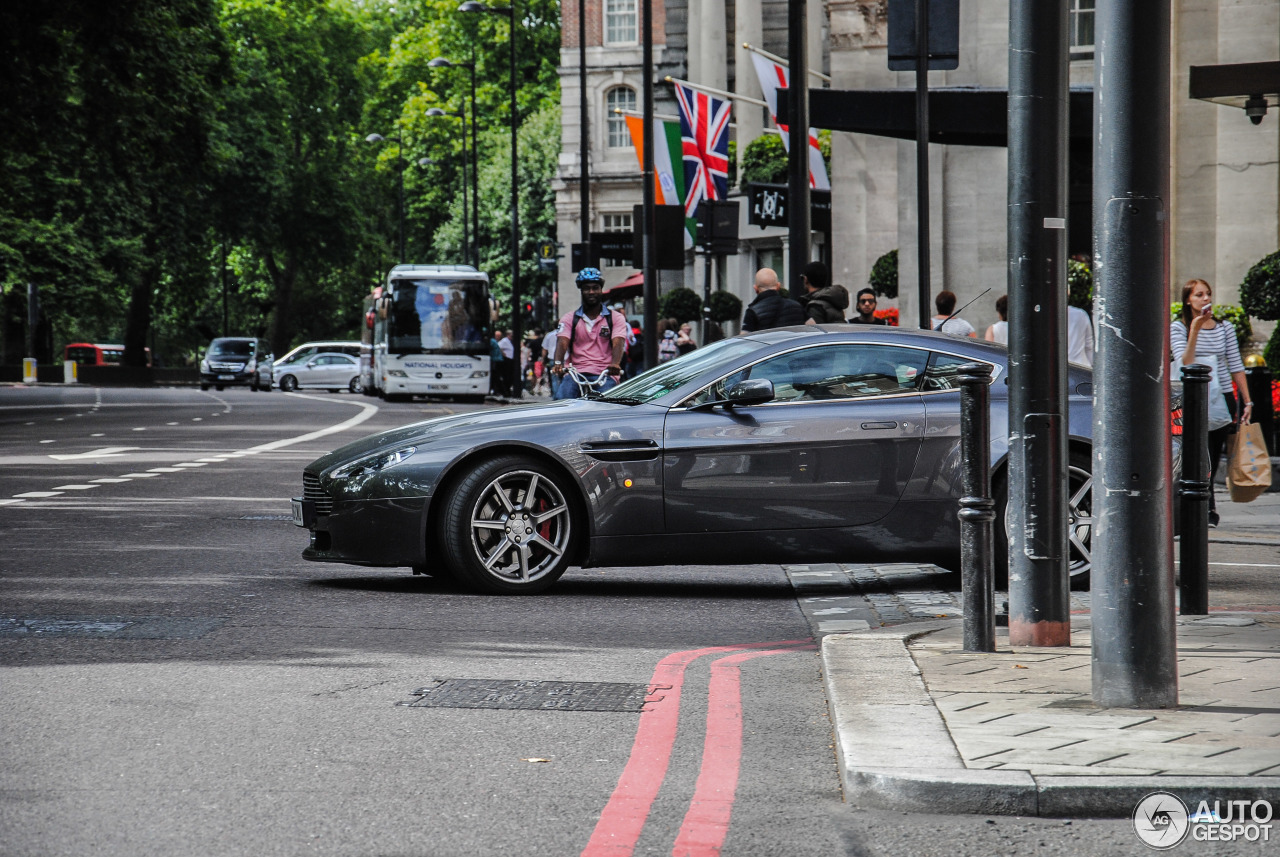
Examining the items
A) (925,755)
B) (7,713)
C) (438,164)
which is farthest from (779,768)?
(438,164)

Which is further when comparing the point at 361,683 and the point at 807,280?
the point at 807,280

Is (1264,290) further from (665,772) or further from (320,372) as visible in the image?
(320,372)

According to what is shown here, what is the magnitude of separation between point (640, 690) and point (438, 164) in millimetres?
79997

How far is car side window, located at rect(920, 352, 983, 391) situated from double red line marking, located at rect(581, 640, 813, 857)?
8.83ft

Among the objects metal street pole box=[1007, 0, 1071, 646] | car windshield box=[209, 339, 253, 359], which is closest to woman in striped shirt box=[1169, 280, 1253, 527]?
metal street pole box=[1007, 0, 1071, 646]

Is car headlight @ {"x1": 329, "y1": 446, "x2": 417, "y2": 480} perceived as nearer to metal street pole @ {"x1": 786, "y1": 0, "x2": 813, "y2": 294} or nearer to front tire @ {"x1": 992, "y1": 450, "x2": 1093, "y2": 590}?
front tire @ {"x1": 992, "y1": 450, "x2": 1093, "y2": 590}

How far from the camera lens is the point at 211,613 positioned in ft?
26.9

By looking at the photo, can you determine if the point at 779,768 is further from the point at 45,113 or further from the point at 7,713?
the point at 45,113

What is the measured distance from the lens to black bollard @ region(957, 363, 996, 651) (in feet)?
21.7

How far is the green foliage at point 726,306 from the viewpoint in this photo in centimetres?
4206

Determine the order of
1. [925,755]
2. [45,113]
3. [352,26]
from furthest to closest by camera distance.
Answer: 1. [352,26]
2. [45,113]
3. [925,755]

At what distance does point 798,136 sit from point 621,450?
26.7 feet

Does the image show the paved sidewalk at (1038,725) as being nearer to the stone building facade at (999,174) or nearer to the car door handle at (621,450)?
the car door handle at (621,450)

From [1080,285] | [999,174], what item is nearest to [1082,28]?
[999,174]
